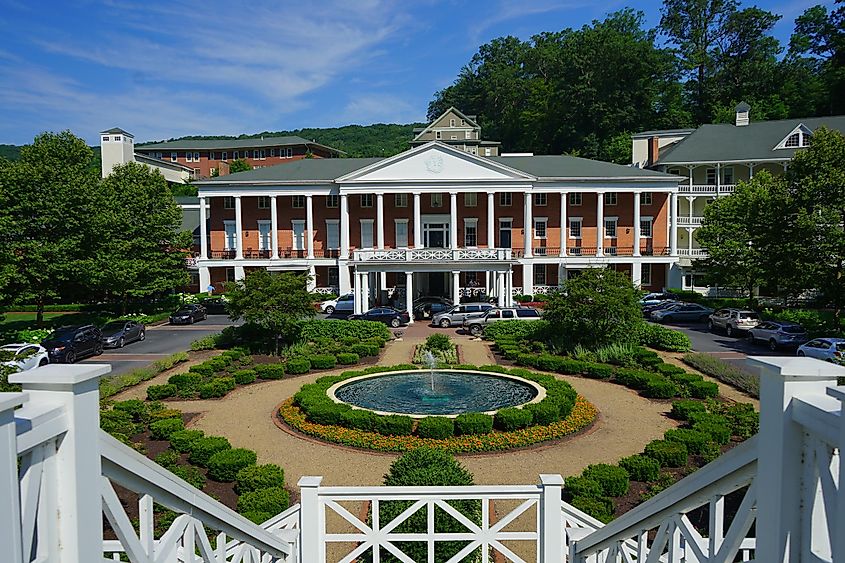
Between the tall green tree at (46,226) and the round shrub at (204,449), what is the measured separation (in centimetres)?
2160

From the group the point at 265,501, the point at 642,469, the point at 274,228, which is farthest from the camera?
the point at 274,228

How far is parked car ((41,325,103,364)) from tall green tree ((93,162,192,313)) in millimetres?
6790

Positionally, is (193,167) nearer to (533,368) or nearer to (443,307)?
(443,307)

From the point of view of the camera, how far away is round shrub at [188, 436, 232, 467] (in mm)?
13062

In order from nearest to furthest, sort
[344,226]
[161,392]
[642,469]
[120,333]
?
[642,469] < [161,392] < [120,333] < [344,226]

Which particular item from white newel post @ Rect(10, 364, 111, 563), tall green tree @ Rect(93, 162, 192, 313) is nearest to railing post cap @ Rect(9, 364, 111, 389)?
white newel post @ Rect(10, 364, 111, 563)

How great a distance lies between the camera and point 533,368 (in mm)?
23312

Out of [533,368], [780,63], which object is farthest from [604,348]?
[780,63]

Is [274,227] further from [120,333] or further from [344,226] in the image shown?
[120,333]

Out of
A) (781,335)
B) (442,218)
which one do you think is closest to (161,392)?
A: (781,335)

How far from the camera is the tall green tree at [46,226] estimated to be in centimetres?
3038

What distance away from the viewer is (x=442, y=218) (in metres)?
48.5

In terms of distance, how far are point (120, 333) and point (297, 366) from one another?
40.0 ft

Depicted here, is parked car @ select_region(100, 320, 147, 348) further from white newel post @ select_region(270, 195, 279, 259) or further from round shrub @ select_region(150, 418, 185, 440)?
white newel post @ select_region(270, 195, 279, 259)
